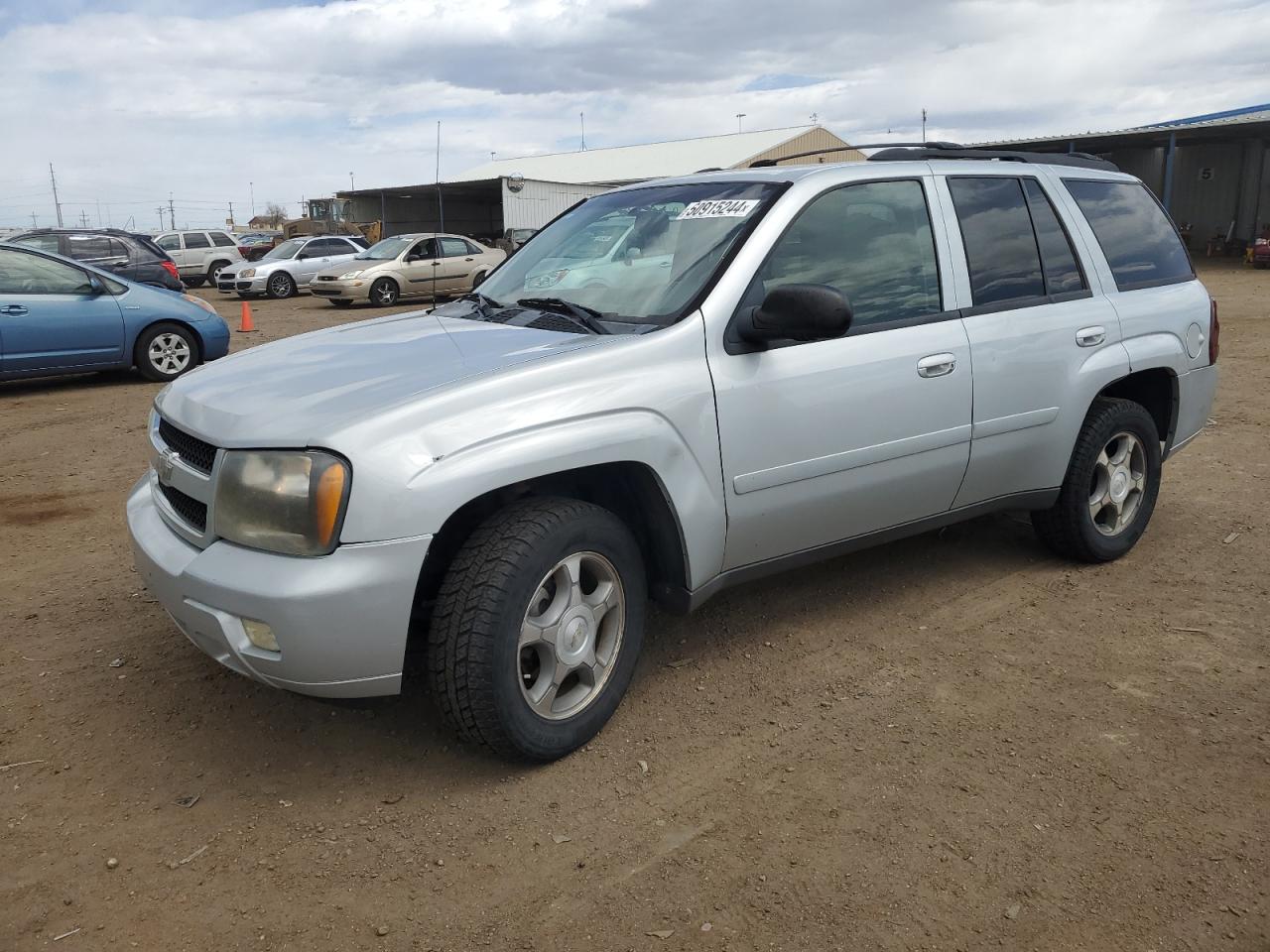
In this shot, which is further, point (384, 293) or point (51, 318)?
point (384, 293)

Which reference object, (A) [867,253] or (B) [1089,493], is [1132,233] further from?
(A) [867,253]

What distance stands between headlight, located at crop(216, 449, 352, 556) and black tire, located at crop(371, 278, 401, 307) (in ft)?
61.0

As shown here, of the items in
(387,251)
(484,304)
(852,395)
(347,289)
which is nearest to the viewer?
(852,395)

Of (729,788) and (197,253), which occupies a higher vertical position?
(197,253)

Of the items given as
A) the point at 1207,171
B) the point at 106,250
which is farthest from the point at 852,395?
the point at 1207,171

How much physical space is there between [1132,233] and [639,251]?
255 centimetres

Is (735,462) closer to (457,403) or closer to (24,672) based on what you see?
(457,403)

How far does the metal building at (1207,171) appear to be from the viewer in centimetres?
2920

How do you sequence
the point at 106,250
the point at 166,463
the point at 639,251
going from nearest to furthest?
the point at 166,463 < the point at 639,251 < the point at 106,250

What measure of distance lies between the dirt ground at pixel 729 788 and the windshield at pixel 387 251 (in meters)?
17.6

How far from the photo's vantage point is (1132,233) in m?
4.85

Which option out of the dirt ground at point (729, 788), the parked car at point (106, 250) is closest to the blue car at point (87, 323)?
the dirt ground at point (729, 788)

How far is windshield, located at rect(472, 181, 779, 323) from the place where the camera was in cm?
353

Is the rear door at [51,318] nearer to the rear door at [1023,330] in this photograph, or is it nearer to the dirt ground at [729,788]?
the dirt ground at [729,788]
